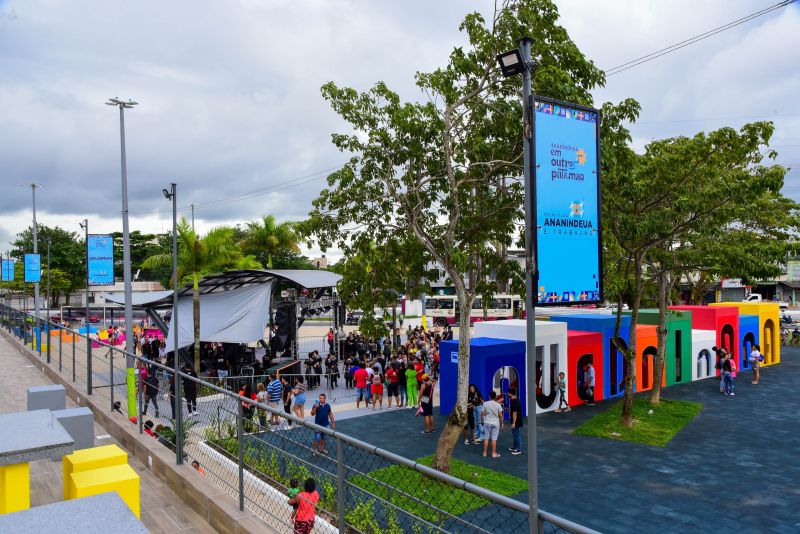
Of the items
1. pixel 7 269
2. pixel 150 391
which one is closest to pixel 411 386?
pixel 150 391

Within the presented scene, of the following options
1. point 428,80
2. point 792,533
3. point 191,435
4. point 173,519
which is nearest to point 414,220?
point 428,80

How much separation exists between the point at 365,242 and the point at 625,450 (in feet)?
28.1

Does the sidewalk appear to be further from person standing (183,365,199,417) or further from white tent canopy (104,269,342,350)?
white tent canopy (104,269,342,350)

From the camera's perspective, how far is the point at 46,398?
383 inches

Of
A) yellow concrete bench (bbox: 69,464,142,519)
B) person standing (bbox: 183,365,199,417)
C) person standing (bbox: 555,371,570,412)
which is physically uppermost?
person standing (bbox: 183,365,199,417)

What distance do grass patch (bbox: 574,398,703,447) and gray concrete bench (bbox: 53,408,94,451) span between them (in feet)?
42.5

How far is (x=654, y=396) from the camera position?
20.4m

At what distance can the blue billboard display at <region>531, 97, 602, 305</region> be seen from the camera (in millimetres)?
4914

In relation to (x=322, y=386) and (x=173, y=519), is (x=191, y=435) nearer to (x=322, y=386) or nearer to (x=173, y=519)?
(x=173, y=519)

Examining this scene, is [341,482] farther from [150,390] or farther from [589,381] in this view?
[589,381]

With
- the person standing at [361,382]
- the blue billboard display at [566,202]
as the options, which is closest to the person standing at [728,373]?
the person standing at [361,382]

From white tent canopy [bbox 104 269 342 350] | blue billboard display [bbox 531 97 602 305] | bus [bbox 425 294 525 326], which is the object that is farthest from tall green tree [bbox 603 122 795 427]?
bus [bbox 425 294 525 326]

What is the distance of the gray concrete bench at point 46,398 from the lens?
31.6 feet

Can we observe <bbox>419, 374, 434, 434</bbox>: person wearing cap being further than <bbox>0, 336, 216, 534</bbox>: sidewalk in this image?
Yes
